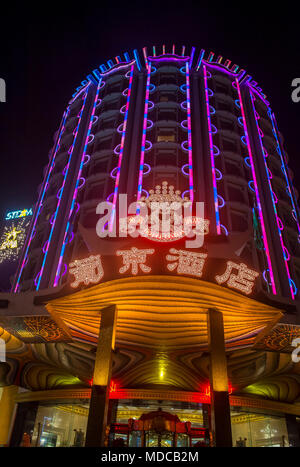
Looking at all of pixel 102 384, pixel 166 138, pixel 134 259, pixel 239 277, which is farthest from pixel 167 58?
pixel 102 384

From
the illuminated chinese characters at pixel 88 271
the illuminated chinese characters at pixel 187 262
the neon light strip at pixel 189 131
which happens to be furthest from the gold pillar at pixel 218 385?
the neon light strip at pixel 189 131

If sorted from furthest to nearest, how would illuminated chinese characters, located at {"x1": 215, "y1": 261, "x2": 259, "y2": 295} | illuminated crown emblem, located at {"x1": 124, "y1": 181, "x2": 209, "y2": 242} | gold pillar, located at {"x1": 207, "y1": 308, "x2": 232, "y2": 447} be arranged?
illuminated crown emblem, located at {"x1": 124, "y1": 181, "x2": 209, "y2": 242} → illuminated chinese characters, located at {"x1": 215, "y1": 261, "x2": 259, "y2": 295} → gold pillar, located at {"x1": 207, "y1": 308, "x2": 232, "y2": 447}

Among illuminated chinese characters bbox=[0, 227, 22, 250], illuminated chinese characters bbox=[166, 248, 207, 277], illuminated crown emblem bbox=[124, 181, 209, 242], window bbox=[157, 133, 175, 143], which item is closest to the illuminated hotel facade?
illuminated chinese characters bbox=[166, 248, 207, 277]

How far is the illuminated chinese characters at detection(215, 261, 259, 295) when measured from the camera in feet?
36.6

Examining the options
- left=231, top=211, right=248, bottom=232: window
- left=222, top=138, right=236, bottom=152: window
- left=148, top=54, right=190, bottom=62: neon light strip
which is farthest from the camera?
left=148, top=54, right=190, bottom=62: neon light strip

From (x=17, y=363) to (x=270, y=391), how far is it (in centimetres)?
1340

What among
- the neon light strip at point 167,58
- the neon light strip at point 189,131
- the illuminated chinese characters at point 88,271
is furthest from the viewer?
the neon light strip at point 167,58

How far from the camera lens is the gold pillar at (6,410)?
16547 millimetres

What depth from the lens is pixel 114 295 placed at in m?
12.1

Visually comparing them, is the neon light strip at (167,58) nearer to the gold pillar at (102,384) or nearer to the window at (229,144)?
the window at (229,144)

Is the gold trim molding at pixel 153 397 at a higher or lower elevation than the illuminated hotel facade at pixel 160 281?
lower

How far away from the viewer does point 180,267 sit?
11.0 m

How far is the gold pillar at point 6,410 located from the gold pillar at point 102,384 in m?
9.31

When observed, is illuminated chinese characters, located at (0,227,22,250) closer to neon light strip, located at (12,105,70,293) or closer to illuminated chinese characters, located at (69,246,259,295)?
neon light strip, located at (12,105,70,293)
